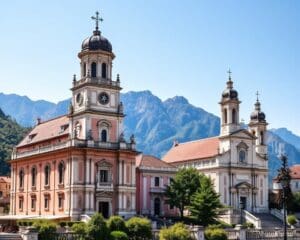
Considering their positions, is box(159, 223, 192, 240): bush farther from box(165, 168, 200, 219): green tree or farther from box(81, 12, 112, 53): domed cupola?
box(81, 12, 112, 53): domed cupola

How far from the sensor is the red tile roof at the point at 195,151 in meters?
91.8

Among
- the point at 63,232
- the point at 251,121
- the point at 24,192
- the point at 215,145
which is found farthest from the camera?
the point at 251,121

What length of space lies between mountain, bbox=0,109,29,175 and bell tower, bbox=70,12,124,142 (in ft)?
172

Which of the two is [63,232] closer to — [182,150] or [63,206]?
[63,206]

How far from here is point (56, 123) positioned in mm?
78938

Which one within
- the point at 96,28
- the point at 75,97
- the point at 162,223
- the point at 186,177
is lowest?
the point at 162,223

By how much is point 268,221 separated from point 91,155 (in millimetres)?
29106

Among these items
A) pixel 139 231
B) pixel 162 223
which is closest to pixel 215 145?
pixel 162 223

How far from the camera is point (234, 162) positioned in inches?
3516

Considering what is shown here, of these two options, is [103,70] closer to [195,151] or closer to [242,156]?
[195,151]

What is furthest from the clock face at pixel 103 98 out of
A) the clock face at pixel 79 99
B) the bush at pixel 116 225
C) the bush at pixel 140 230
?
the bush at pixel 140 230

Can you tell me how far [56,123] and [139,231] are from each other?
33.2m

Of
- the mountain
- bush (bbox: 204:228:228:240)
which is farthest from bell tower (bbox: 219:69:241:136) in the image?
the mountain

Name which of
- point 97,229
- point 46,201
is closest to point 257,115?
point 46,201
